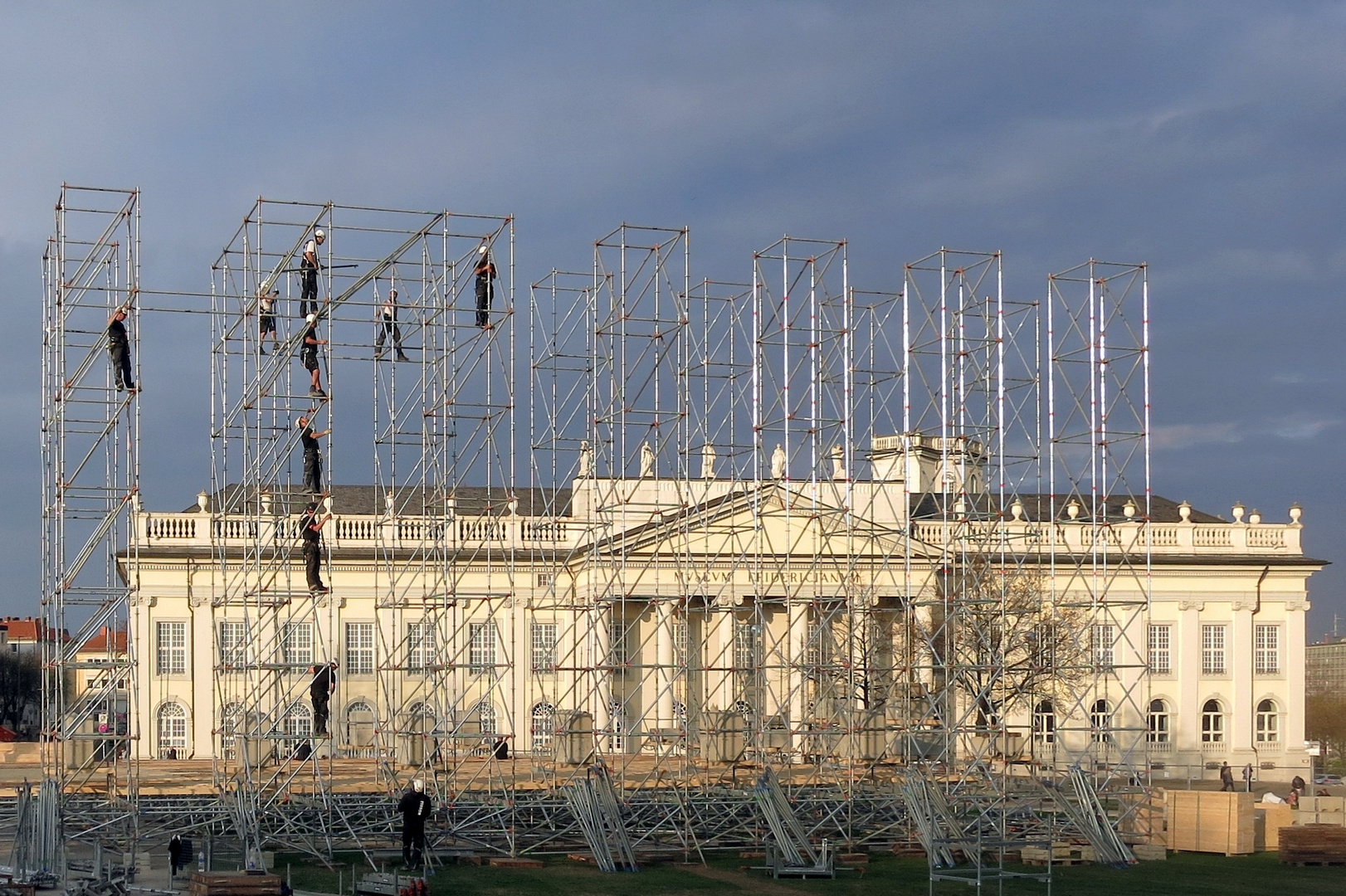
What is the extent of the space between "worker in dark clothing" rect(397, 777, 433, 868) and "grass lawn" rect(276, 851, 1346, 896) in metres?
0.51

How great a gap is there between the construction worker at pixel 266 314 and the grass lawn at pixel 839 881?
32.9 feet

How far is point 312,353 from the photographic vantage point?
35.8 metres

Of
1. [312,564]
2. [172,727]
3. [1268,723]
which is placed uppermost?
[312,564]

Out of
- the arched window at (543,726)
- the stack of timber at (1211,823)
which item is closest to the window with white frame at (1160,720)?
the arched window at (543,726)

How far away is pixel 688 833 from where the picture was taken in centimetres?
3478

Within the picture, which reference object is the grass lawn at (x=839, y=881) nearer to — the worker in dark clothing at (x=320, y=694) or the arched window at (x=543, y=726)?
the worker in dark clothing at (x=320, y=694)

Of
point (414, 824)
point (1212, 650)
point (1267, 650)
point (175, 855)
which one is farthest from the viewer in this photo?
point (1267, 650)

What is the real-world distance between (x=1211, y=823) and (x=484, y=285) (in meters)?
16.9

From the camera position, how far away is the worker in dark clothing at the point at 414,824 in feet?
99.2

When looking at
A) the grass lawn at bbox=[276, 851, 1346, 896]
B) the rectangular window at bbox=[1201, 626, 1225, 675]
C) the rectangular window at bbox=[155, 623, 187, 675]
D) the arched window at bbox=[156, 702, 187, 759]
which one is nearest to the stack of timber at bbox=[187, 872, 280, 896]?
the grass lawn at bbox=[276, 851, 1346, 896]

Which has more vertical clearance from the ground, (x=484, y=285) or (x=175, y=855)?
(x=484, y=285)

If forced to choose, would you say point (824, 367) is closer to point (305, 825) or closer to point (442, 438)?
point (442, 438)

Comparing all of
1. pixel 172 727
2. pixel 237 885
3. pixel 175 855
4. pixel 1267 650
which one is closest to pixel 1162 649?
pixel 1267 650

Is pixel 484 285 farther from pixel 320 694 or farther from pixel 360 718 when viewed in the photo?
pixel 360 718
